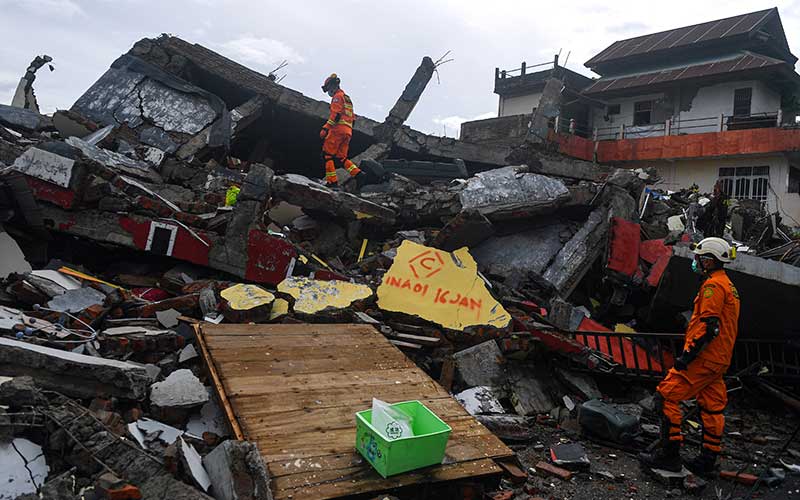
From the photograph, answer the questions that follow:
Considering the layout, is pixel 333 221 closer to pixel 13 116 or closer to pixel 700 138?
pixel 13 116

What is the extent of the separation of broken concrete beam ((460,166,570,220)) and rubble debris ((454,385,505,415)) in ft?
9.77

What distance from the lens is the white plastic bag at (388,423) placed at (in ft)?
8.46

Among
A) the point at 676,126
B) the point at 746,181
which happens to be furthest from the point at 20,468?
the point at 676,126

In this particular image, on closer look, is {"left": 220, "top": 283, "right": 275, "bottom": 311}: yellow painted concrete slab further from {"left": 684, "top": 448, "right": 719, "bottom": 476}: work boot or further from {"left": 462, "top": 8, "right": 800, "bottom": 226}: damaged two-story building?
{"left": 462, "top": 8, "right": 800, "bottom": 226}: damaged two-story building

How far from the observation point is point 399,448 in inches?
97.8

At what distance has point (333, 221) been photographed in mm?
6938

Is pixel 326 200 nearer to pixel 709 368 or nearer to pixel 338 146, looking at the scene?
pixel 338 146

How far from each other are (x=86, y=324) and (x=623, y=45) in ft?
86.7

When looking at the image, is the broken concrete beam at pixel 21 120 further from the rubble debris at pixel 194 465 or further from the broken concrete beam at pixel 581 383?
the broken concrete beam at pixel 581 383

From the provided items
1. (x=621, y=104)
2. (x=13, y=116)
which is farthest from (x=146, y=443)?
(x=621, y=104)

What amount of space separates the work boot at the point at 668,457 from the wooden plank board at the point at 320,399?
1346 mm

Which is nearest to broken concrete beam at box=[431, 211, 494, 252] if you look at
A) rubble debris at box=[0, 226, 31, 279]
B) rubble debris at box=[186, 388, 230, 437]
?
rubble debris at box=[186, 388, 230, 437]

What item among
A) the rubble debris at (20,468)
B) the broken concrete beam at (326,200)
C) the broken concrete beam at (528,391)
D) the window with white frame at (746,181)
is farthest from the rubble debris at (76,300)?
the window with white frame at (746,181)

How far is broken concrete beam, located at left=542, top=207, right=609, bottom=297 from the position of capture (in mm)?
6605
